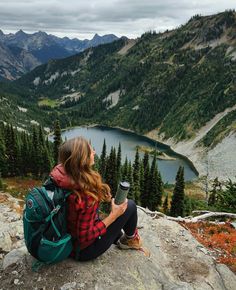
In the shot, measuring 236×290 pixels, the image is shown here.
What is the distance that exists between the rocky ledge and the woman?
1.96ft

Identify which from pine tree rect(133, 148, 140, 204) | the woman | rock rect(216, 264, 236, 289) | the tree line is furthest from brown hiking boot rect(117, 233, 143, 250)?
pine tree rect(133, 148, 140, 204)

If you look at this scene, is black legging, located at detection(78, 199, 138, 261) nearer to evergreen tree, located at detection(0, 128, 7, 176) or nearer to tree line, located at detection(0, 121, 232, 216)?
tree line, located at detection(0, 121, 232, 216)

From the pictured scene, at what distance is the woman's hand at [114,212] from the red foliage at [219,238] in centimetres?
605

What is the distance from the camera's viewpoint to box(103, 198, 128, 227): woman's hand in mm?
10432

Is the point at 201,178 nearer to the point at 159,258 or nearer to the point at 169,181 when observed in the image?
the point at 169,181

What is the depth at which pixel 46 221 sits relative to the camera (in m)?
8.97

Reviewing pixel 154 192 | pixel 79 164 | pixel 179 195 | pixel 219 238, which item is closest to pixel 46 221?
pixel 79 164

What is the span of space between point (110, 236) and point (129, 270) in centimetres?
129

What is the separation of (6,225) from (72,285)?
29.4ft

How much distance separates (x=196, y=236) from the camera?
17359 millimetres

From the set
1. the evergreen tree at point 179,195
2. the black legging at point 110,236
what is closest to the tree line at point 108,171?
the evergreen tree at point 179,195

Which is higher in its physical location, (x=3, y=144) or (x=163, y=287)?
(x=163, y=287)

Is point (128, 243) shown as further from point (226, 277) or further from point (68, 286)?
point (226, 277)

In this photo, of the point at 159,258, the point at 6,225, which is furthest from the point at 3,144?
the point at 159,258
